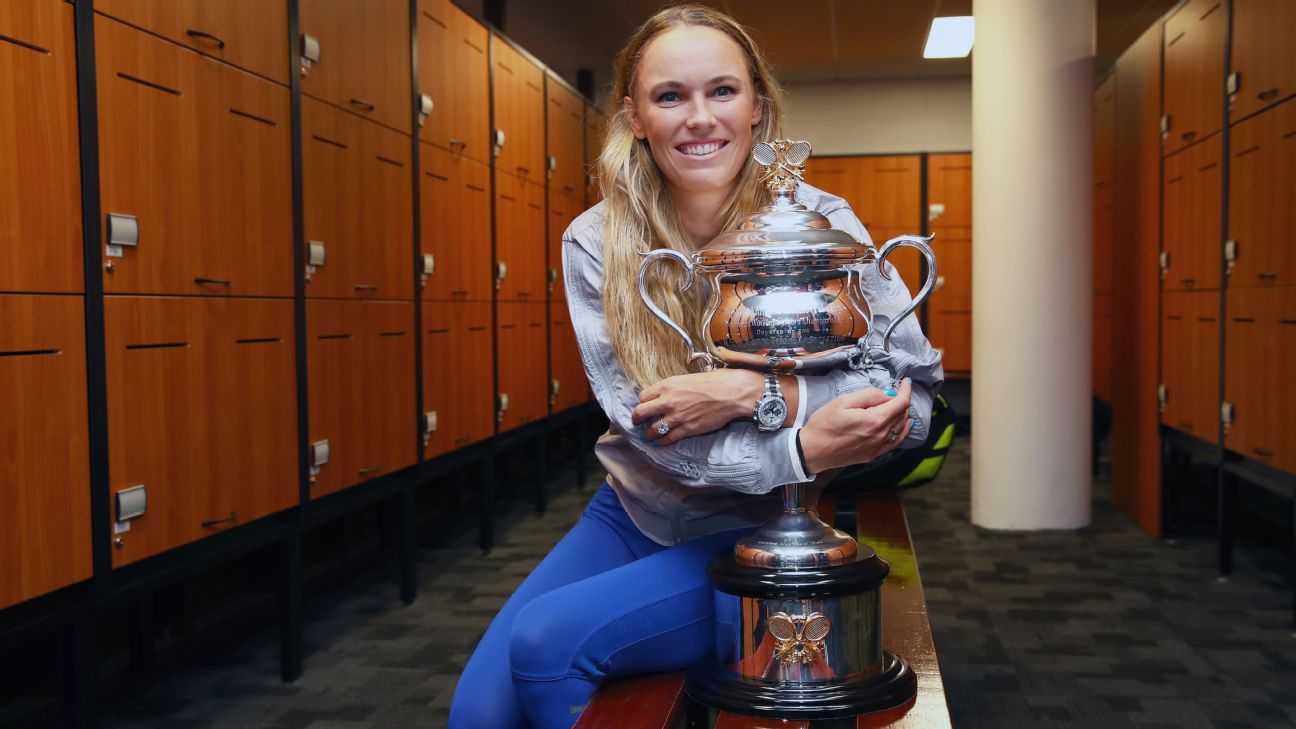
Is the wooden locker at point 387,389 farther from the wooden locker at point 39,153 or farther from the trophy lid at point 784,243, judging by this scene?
the trophy lid at point 784,243

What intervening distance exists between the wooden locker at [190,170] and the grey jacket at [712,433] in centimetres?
112

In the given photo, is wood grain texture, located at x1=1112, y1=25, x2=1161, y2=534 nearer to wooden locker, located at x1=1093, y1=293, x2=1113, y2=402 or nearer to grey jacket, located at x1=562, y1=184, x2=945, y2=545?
wooden locker, located at x1=1093, y1=293, x2=1113, y2=402

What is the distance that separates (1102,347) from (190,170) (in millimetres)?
5221

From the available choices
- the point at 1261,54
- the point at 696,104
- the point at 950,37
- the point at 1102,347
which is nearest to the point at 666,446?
the point at 696,104

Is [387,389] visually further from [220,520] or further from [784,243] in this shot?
[784,243]

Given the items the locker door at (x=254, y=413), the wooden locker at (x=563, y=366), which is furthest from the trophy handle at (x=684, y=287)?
the wooden locker at (x=563, y=366)

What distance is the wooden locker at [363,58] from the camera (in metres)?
2.95

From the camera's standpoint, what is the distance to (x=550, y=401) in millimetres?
5539

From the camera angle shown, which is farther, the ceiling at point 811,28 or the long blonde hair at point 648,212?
the ceiling at point 811,28

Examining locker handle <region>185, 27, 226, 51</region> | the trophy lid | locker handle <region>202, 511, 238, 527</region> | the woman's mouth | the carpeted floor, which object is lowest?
the carpeted floor

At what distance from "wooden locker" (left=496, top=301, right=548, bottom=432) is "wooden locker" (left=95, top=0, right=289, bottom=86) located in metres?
2.01

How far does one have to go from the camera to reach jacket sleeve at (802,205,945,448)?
1.21m

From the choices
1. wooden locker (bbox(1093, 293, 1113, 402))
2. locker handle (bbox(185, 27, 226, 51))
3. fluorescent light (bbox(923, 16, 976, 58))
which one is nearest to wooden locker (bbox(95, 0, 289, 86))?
locker handle (bbox(185, 27, 226, 51))

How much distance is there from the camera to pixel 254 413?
2.63m
